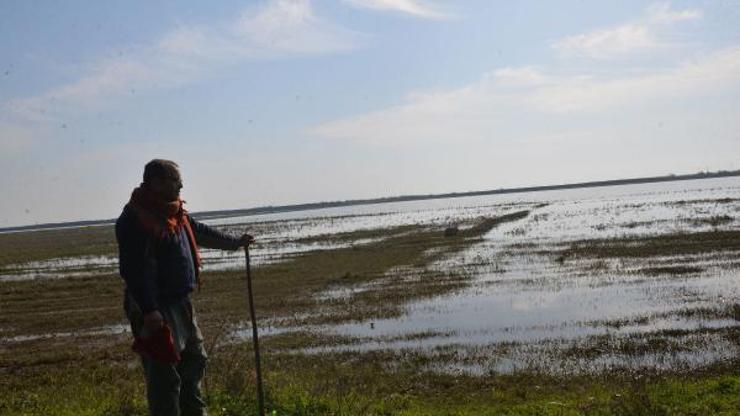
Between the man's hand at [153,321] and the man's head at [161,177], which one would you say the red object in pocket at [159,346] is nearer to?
the man's hand at [153,321]

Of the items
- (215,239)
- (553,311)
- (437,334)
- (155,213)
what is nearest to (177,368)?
(215,239)

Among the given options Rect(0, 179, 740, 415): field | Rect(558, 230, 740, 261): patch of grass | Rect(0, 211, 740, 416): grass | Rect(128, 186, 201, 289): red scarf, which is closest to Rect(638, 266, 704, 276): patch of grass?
Rect(0, 179, 740, 415): field

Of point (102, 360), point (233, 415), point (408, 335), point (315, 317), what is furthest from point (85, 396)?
point (315, 317)

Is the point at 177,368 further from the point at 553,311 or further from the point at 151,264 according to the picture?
the point at 553,311

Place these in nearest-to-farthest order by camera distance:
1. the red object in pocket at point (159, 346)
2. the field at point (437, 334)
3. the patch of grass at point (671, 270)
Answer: the red object in pocket at point (159, 346)
the field at point (437, 334)
the patch of grass at point (671, 270)

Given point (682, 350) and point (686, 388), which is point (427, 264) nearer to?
point (682, 350)

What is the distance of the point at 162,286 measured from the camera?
4.48 m

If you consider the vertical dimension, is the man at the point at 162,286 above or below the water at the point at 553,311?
above

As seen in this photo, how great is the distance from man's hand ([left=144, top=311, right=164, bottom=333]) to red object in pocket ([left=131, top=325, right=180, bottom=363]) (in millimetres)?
65

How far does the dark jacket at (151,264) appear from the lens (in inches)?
166

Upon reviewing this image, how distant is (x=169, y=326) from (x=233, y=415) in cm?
233

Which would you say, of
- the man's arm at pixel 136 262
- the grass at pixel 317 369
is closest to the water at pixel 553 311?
the grass at pixel 317 369

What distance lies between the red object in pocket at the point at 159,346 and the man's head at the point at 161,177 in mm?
881

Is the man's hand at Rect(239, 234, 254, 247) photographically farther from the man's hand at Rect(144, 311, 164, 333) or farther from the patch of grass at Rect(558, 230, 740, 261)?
the patch of grass at Rect(558, 230, 740, 261)
